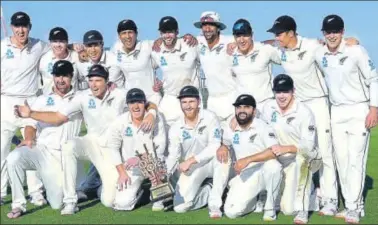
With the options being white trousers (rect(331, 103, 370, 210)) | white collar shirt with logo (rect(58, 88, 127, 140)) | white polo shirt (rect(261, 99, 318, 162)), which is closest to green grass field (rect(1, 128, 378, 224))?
white trousers (rect(331, 103, 370, 210))

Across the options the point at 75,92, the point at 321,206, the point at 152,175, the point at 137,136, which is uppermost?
the point at 75,92

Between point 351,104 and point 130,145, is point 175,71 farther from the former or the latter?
point 351,104

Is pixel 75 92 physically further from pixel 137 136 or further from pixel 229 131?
pixel 229 131

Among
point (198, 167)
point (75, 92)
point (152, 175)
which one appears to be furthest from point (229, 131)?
point (75, 92)

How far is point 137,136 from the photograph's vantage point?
7340 millimetres

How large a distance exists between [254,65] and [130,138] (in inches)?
72.6

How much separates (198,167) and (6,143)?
2.61 meters

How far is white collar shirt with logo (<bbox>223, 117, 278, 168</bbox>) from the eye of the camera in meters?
6.79

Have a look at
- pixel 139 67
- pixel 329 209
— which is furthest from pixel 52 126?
pixel 329 209

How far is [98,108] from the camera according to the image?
753 cm

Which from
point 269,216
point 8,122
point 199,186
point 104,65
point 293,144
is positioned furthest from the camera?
point 104,65

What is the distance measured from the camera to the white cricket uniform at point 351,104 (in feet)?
21.3

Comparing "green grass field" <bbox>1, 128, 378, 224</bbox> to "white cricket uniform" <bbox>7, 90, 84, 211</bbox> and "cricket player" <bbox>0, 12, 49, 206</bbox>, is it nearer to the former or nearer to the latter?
"white cricket uniform" <bbox>7, 90, 84, 211</bbox>

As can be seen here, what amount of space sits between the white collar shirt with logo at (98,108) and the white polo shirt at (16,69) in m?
0.79
